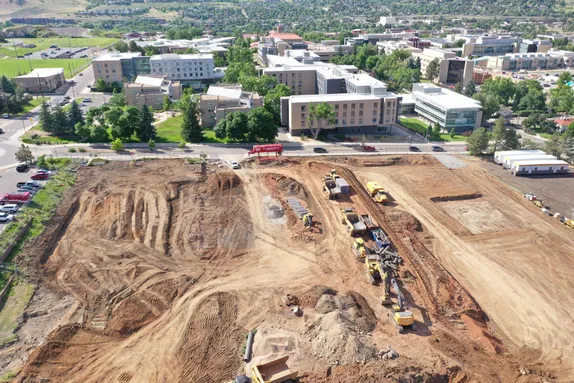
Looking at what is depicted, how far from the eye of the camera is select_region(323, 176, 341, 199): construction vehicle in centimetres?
4750

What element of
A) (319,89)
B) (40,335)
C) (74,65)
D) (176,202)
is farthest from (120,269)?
(74,65)

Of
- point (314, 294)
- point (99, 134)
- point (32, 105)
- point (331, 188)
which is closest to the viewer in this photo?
point (314, 294)

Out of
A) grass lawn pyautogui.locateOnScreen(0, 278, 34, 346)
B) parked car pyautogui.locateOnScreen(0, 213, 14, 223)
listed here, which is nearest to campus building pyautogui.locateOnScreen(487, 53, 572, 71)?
parked car pyautogui.locateOnScreen(0, 213, 14, 223)

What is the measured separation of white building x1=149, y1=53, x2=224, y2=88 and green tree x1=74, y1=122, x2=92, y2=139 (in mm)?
43296

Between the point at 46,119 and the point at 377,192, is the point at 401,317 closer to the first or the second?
the point at 377,192

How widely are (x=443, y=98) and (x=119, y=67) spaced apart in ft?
246

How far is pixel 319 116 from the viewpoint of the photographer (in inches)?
2557

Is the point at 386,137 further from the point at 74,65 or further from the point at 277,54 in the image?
the point at 74,65

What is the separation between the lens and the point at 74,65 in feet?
430

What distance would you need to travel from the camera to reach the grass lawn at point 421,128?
233 feet

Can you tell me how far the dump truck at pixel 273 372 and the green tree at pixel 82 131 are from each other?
170ft

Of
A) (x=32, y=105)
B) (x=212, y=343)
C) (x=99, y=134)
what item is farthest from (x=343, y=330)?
(x=32, y=105)

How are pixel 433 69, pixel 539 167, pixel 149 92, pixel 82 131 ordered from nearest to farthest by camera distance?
pixel 539 167 → pixel 82 131 → pixel 149 92 → pixel 433 69

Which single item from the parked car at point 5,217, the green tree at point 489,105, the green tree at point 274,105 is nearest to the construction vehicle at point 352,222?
the parked car at point 5,217
